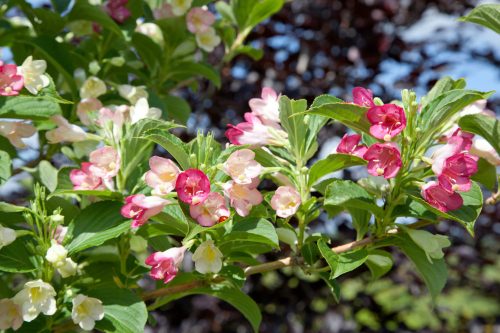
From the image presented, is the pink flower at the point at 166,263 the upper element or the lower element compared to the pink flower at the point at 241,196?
lower

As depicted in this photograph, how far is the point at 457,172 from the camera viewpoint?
109 cm

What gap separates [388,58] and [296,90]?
1.89 feet

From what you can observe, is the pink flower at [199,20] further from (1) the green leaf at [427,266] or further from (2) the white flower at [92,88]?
(1) the green leaf at [427,266]

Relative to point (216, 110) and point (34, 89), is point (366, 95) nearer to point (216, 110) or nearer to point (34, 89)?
point (34, 89)

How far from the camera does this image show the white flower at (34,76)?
131 cm

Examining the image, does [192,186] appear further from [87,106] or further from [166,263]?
[87,106]

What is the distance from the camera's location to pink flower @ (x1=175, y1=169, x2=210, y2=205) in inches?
41.1

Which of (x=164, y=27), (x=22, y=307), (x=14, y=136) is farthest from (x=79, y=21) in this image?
(x=22, y=307)

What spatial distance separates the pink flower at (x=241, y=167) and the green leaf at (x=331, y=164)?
12 cm

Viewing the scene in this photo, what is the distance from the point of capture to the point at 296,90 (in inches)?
125

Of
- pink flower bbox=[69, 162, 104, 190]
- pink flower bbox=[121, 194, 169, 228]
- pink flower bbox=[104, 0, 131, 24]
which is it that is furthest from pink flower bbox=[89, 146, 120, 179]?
pink flower bbox=[104, 0, 131, 24]

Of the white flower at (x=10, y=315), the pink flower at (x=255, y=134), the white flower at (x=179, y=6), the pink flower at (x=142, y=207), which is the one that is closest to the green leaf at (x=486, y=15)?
the pink flower at (x=255, y=134)

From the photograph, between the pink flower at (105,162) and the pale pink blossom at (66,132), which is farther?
the pale pink blossom at (66,132)

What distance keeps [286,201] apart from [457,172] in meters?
Answer: 0.29
